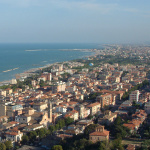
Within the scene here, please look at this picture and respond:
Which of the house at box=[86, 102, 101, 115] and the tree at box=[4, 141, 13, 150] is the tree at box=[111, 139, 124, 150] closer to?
the tree at box=[4, 141, 13, 150]

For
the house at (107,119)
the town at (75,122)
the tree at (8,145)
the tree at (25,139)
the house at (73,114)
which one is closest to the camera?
the town at (75,122)

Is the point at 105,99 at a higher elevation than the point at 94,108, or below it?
higher

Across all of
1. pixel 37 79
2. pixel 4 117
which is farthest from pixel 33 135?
pixel 37 79

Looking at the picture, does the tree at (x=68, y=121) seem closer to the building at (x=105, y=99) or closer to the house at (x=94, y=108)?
the house at (x=94, y=108)

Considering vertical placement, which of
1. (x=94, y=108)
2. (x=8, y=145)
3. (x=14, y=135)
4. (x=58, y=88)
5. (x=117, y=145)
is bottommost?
(x=8, y=145)

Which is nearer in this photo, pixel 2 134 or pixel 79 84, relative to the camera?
pixel 2 134

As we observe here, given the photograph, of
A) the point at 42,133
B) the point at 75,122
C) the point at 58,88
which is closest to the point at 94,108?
the point at 75,122

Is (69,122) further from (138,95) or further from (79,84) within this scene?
(79,84)

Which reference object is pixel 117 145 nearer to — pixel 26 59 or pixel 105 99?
pixel 105 99

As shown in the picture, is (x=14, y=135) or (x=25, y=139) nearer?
(x=25, y=139)

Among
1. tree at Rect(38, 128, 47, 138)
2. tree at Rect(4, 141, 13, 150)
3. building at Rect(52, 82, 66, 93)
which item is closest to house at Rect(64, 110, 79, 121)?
tree at Rect(38, 128, 47, 138)

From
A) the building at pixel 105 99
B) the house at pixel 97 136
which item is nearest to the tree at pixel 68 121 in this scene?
the house at pixel 97 136
